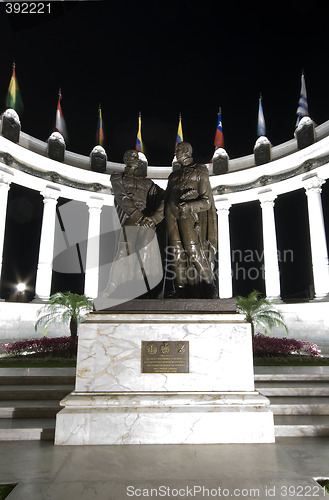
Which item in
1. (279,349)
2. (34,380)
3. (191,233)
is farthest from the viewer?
(279,349)

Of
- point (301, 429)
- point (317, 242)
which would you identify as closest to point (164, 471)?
point (301, 429)

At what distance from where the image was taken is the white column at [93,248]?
42.9 meters

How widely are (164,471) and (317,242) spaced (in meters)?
36.8

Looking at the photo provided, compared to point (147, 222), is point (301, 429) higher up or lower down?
lower down

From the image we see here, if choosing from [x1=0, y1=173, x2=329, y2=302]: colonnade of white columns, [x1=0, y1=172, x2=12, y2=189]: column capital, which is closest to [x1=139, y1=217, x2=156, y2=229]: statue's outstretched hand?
[x1=0, y1=173, x2=329, y2=302]: colonnade of white columns

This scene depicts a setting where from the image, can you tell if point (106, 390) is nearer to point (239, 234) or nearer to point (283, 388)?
point (283, 388)

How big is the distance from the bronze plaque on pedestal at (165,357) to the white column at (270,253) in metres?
34.7

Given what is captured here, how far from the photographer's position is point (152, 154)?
65.4 m

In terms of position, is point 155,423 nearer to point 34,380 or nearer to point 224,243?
point 34,380

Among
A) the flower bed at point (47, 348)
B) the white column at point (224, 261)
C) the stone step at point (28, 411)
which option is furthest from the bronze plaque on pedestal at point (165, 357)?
the white column at point (224, 261)

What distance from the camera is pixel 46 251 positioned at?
133 ft

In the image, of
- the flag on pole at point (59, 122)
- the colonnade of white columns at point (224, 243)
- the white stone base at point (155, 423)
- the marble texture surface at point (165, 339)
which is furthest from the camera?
the flag on pole at point (59, 122)

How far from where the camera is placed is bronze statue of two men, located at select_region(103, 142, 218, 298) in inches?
402

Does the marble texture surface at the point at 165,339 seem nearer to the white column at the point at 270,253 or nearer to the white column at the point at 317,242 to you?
the white column at the point at 317,242
